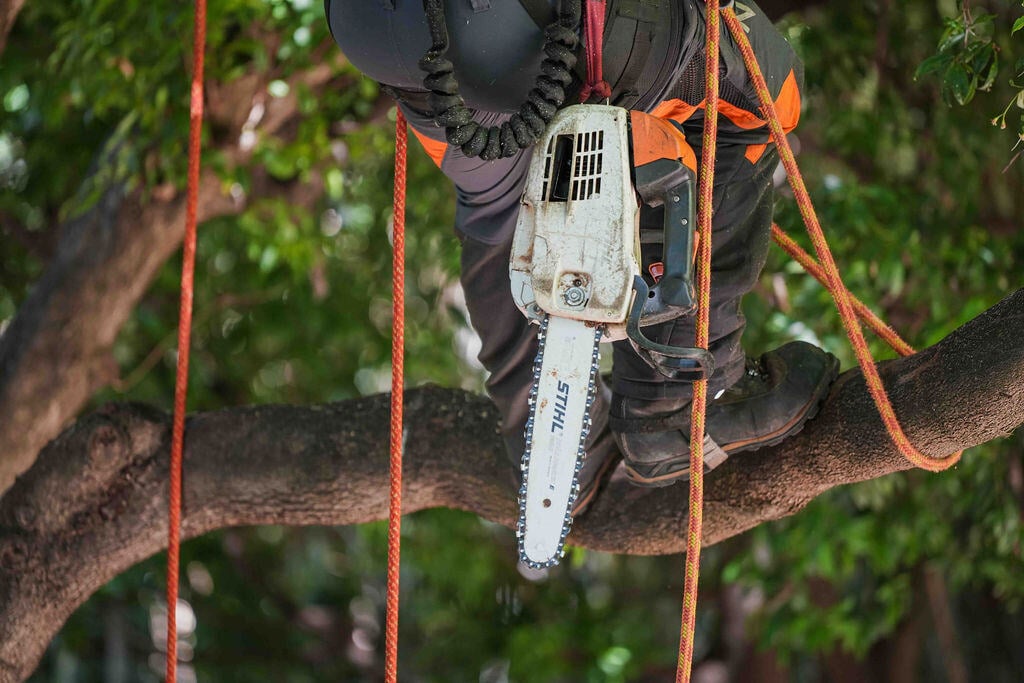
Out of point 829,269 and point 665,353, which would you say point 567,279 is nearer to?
point 665,353

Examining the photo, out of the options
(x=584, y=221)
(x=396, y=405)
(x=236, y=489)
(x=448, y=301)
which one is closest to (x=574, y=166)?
(x=584, y=221)

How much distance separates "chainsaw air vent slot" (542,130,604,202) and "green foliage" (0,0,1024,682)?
609 mm

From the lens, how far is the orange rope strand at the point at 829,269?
163cm

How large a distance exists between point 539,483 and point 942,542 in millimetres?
2488

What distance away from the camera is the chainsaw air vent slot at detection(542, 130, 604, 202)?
5.06ft

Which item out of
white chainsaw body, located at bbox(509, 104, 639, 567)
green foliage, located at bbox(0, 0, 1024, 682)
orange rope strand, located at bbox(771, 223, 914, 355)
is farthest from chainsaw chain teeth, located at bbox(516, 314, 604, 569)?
green foliage, located at bbox(0, 0, 1024, 682)

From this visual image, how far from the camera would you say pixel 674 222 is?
1.56m

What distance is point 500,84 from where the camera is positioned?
161 centimetres

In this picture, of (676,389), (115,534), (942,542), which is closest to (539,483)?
(676,389)

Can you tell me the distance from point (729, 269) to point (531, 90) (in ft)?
1.52

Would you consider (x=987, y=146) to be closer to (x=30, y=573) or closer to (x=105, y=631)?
(x=30, y=573)

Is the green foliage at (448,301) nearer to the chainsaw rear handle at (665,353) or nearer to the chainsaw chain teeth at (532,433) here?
the chainsaw rear handle at (665,353)

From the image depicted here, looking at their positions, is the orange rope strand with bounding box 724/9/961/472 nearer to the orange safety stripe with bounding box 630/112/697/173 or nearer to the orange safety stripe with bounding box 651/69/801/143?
the orange safety stripe with bounding box 651/69/801/143

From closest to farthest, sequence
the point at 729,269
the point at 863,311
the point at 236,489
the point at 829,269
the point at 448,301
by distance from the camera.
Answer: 1. the point at 829,269
2. the point at 729,269
3. the point at 863,311
4. the point at 236,489
5. the point at 448,301
